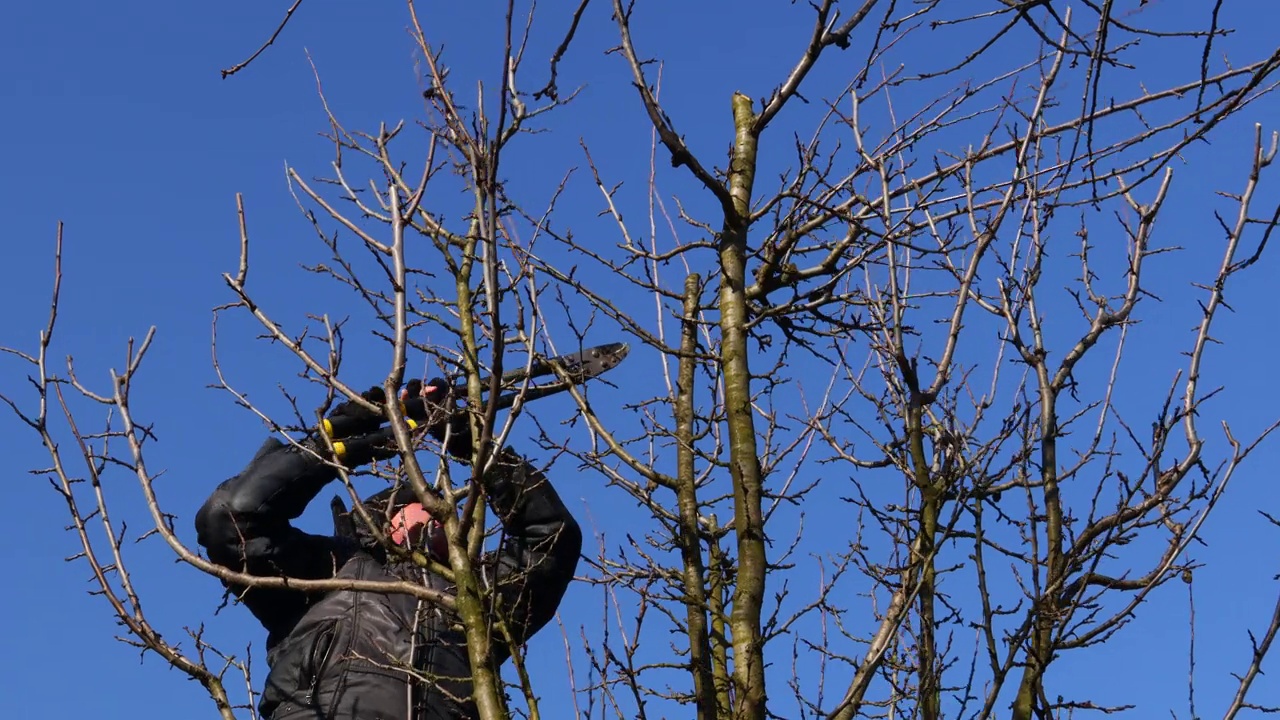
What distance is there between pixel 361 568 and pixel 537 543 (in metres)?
0.67

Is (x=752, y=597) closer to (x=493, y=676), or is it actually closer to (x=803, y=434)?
(x=493, y=676)

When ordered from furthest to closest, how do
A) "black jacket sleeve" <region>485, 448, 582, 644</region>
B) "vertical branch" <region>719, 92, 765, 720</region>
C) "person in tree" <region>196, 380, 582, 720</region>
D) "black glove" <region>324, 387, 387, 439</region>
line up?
"black glove" <region>324, 387, 387, 439</region>, "black jacket sleeve" <region>485, 448, 582, 644</region>, "person in tree" <region>196, 380, 582, 720</region>, "vertical branch" <region>719, 92, 765, 720</region>

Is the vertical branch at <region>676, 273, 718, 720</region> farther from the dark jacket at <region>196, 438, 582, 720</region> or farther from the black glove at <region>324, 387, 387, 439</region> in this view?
the black glove at <region>324, 387, 387, 439</region>

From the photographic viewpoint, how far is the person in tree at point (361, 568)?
4.82 metres

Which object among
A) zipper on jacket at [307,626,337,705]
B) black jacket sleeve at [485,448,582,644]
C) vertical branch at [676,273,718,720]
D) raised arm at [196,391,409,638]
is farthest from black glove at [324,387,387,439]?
vertical branch at [676,273,718,720]

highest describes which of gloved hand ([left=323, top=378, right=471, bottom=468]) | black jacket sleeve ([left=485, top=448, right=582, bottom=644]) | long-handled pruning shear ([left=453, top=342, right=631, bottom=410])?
long-handled pruning shear ([left=453, top=342, right=631, bottom=410])

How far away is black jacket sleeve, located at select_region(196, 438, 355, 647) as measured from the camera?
5062 millimetres

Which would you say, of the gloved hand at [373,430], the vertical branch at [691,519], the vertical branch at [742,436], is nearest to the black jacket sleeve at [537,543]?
the gloved hand at [373,430]

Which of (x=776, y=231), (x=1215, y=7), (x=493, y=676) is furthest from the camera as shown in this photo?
(x=776, y=231)

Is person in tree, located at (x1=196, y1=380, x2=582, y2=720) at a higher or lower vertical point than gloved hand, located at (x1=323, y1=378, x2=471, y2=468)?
lower

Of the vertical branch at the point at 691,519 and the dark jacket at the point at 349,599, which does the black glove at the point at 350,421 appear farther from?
the vertical branch at the point at 691,519

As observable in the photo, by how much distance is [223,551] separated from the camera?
5059 millimetres

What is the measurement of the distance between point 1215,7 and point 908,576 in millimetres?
1667

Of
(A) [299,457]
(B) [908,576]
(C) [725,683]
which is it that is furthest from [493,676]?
(A) [299,457]
